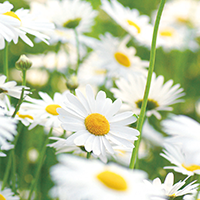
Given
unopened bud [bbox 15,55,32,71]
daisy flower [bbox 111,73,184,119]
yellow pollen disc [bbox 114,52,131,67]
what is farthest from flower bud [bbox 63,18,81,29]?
unopened bud [bbox 15,55,32,71]

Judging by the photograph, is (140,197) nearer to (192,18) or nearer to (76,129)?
(76,129)

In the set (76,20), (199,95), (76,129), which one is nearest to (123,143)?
(76,129)

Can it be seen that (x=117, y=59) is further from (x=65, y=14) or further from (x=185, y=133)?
(x=185, y=133)

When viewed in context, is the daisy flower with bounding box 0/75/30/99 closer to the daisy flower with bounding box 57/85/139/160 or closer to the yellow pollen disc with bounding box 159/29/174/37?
the daisy flower with bounding box 57/85/139/160

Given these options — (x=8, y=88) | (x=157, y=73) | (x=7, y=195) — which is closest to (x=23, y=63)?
(x=8, y=88)

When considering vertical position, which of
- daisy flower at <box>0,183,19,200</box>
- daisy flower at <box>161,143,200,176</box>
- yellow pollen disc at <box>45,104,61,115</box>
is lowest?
→ daisy flower at <box>0,183,19,200</box>
